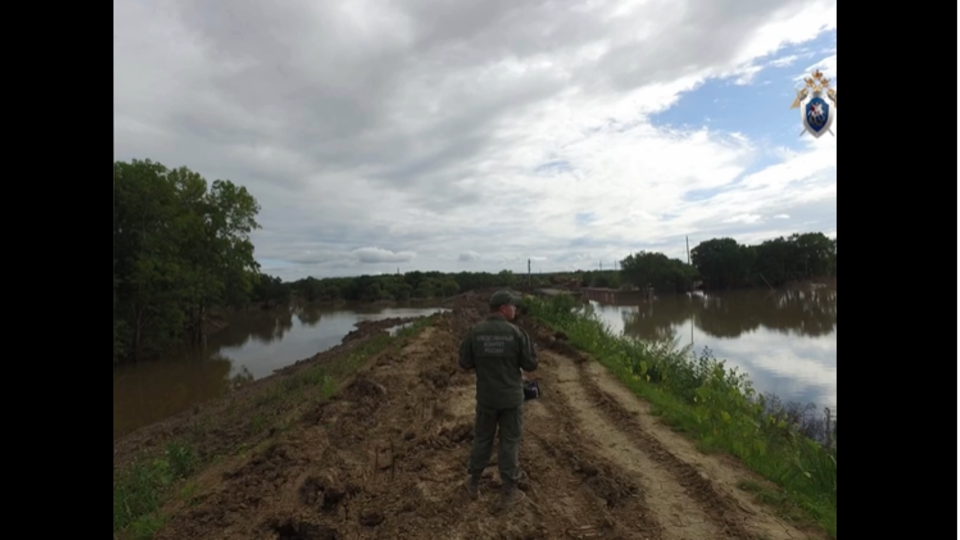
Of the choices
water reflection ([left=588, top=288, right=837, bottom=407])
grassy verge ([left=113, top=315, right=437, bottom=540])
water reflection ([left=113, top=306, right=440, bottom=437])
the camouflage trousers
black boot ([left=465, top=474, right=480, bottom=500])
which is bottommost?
water reflection ([left=113, top=306, right=440, bottom=437])

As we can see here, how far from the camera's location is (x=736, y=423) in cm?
621

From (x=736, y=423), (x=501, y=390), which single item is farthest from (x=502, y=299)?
(x=736, y=423)

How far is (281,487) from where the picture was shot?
4941 mm

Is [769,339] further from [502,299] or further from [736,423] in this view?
[502,299]

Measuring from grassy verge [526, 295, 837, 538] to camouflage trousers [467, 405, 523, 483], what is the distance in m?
2.24

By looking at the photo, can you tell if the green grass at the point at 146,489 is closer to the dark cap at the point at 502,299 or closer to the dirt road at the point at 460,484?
the dirt road at the point at 460,484

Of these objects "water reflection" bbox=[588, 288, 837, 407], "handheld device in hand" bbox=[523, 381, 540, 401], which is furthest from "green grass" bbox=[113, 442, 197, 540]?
"water reflection" bbox=[588, 288, 837, 407]

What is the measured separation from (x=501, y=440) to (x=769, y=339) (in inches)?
748

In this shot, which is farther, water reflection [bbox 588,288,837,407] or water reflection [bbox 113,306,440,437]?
water reflection [bbox 113,306,440,437]

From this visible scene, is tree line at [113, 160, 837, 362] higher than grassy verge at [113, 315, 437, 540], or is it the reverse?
tree line at [113, 160, 837, 362]

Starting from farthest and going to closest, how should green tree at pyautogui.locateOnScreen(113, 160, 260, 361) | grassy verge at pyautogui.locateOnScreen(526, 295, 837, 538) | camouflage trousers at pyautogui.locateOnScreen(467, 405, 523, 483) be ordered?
green tree at pyautogui.locateOnScreen(113, 160, 260, 361) < camouflage trousers at pyautogui.locateOnScreen(467, 405, 523, 483) < grassy verge at pyautogui.locateOnScreen(526, 295, 837, 538)

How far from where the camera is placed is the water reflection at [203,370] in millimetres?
14750

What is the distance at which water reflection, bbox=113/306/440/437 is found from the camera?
48.4 ft

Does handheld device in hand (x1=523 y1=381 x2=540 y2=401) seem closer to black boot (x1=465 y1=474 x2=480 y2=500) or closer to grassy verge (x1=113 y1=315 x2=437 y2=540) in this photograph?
black boot (x1=465 y1=474 x2=480 y2=500)
